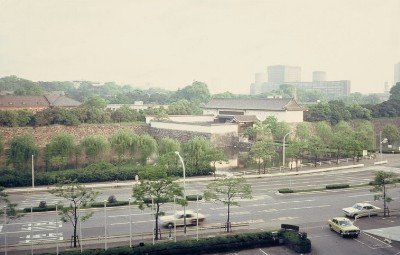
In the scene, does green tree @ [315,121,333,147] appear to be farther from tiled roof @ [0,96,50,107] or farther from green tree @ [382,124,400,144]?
tiled roof @ [0,96,50,107]

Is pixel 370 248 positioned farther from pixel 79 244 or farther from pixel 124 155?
pixel 124 155

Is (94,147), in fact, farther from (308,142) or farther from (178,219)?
(178,219)

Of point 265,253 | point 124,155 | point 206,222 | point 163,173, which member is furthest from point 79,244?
point 124,155

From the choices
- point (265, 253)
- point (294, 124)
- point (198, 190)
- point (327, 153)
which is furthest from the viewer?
point (294, 124)

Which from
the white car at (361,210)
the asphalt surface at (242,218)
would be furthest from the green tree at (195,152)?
the white car at (361,210)

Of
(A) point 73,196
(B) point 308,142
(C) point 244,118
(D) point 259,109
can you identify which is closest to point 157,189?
(A) point 73,196

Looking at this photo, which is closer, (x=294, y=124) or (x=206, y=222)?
(x=206, y=222)
